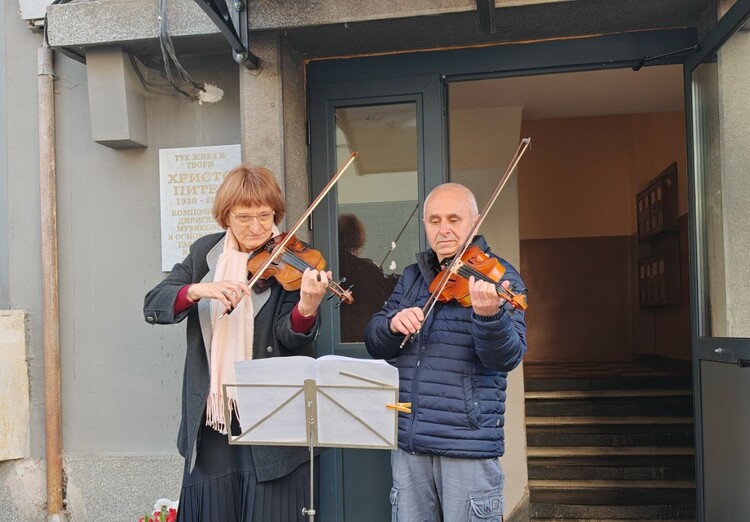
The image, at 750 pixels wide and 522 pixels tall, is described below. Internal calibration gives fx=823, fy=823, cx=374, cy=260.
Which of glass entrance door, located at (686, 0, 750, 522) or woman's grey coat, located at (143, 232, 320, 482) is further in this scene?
glass entrance door, located at (686, 0, 750, 522)

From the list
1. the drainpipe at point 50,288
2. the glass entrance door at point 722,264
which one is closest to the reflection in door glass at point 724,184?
the glass entrance door at point 722,264

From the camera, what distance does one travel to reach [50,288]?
362 cm

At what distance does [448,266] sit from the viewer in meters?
2.46

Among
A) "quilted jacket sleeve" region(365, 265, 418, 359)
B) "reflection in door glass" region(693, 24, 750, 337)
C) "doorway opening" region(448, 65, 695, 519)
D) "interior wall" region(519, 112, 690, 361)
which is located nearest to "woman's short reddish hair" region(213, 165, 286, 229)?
"quilted jacket sleeve" region(365, 265, 418, 359)

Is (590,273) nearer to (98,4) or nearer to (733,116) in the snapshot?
(733,116)

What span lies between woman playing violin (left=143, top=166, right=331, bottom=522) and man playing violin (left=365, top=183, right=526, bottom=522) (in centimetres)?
30

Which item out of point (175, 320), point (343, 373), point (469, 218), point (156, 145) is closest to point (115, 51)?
point (156, 145)

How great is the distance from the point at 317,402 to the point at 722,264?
1671 millimetres

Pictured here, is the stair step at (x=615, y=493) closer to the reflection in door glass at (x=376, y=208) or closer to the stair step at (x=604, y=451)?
the stair step at (x=604, y=451)

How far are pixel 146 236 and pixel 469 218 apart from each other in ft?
5.50

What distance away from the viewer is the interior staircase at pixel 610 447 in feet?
15.0

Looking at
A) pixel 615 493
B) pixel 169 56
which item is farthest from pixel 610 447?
pixel 169 56

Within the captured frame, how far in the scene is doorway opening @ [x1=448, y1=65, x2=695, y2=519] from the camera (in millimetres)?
4668

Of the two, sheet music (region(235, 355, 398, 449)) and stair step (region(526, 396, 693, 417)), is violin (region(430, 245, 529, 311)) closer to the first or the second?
sheet music (region(235, 355, 398, 449))
